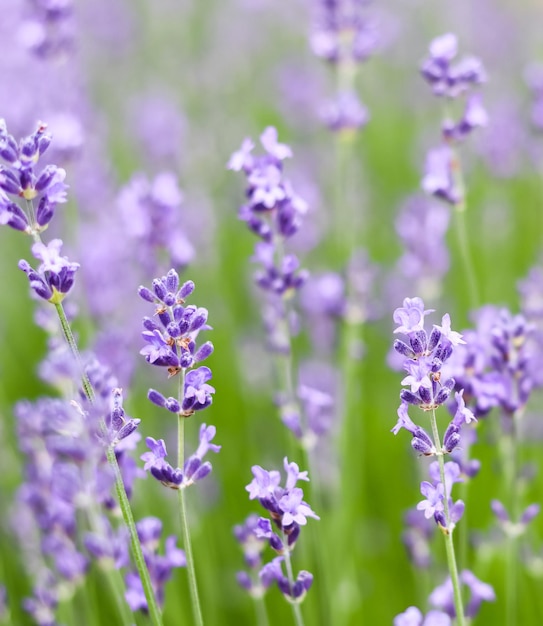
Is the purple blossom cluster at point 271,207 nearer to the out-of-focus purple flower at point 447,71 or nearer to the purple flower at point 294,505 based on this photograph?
the out-of-focus purple flower at point 447,71

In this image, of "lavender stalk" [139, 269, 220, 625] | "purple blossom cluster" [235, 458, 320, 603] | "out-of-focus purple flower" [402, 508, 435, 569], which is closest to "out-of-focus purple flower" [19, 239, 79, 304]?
"lavender stalk" [139, 269, 220, 625]

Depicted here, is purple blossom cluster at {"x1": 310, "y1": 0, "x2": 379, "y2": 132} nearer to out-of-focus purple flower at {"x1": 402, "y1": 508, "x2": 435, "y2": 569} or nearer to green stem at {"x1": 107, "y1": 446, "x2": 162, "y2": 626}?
out-of-focus purple flower at {"x1": 402, "y1": 508, "x2": 435, "y2": 569}

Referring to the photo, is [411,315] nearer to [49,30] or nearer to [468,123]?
[468,123]

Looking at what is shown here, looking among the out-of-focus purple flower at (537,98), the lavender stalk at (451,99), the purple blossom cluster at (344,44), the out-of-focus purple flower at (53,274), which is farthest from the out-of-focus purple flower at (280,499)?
the out-of-focus purple flower at (537,98)

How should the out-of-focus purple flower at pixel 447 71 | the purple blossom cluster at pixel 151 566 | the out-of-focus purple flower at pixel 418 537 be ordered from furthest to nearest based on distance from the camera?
the out-of-focus purple flower at pixel 418 537, the out-of-focus purple flower at pixel 447 71, the purple blossom cluster at pixel 151 566

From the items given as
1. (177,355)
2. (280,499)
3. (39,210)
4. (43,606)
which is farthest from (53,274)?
(43,606)

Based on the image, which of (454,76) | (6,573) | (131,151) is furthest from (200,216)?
(454,76)

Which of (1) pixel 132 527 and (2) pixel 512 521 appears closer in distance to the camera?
(1) pixel 132 527
